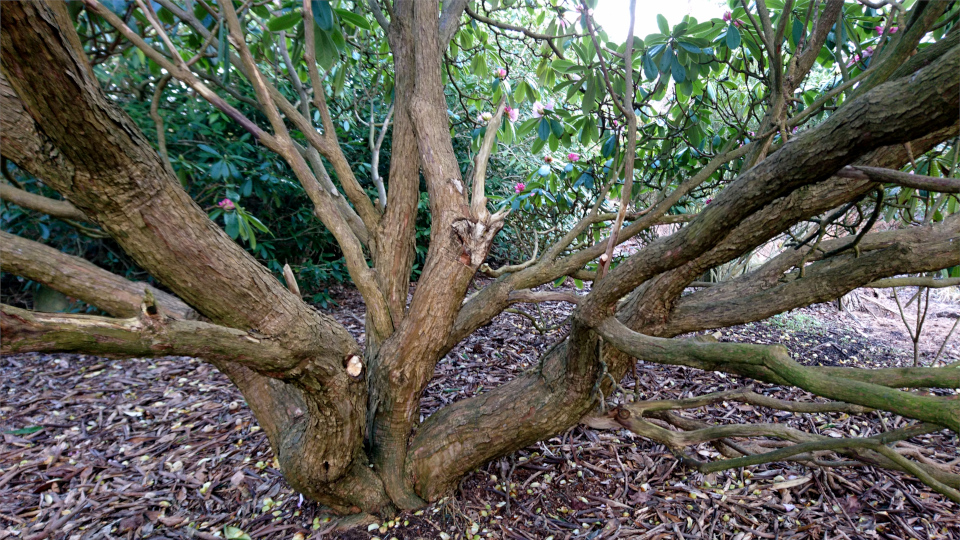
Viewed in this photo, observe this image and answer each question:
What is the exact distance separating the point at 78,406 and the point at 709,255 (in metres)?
3.07

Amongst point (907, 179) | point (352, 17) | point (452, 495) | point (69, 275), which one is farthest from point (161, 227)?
point (907, 179)

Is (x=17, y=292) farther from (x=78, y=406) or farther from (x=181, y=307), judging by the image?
(x=181, y=307)

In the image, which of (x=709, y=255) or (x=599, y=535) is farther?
(x=599, y=535)

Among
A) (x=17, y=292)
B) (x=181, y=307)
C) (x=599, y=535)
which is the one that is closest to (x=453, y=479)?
(x=599, y=535)

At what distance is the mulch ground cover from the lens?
5.11ft

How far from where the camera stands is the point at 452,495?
1653 mm

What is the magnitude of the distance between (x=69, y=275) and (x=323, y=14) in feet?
3.45

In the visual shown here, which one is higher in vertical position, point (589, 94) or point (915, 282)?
point (589, 94)

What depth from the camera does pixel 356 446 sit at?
A: 4.80ft

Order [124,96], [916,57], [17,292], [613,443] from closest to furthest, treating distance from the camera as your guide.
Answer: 1. [916,57]
2. [613,443]
3. [124,96]
4. [17,292]

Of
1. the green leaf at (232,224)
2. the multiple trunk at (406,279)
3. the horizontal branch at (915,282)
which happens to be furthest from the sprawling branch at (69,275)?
the horizontal branch at (915,282)

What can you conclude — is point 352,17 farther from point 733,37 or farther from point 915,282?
point 915,282

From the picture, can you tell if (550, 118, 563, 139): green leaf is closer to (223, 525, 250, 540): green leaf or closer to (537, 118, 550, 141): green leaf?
(537, 118, 550, 141): green leaf

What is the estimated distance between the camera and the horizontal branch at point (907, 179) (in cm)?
75
